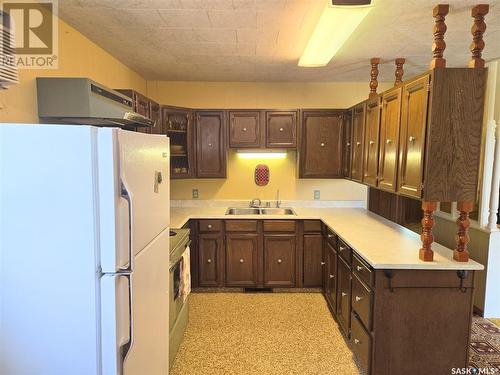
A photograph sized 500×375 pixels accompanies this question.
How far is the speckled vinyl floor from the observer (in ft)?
7.72

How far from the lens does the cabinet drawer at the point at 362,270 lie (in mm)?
2096

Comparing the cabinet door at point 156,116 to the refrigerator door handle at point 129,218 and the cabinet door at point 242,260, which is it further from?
the refrigerator door handle at point 129,218

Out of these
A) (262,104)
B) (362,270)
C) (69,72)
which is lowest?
(362,270)

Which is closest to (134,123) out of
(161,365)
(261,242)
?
(161,365)

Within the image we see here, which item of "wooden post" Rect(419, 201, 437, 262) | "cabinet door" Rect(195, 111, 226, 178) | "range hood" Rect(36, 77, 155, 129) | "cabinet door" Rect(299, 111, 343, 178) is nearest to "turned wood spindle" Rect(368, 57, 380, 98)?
"cabinet door" Rect(299, 111, 343, 178)

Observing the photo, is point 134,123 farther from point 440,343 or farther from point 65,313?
point 440,343

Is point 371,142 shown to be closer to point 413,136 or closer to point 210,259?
point 413,136

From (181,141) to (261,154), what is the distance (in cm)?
103

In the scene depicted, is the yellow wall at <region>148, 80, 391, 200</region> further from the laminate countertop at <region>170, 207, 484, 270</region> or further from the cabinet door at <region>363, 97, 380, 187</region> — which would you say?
the cabinet door at <region>363, 97, 380, 187</region>

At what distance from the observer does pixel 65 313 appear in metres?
1.15

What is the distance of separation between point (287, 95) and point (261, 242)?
1.96 metres

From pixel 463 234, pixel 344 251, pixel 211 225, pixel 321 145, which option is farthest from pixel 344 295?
pixel 321 145

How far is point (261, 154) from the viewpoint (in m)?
4.05

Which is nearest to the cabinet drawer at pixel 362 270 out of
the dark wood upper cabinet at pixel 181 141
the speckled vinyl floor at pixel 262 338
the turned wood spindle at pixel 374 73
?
the speckled vinyl floor at pixel 262 338
